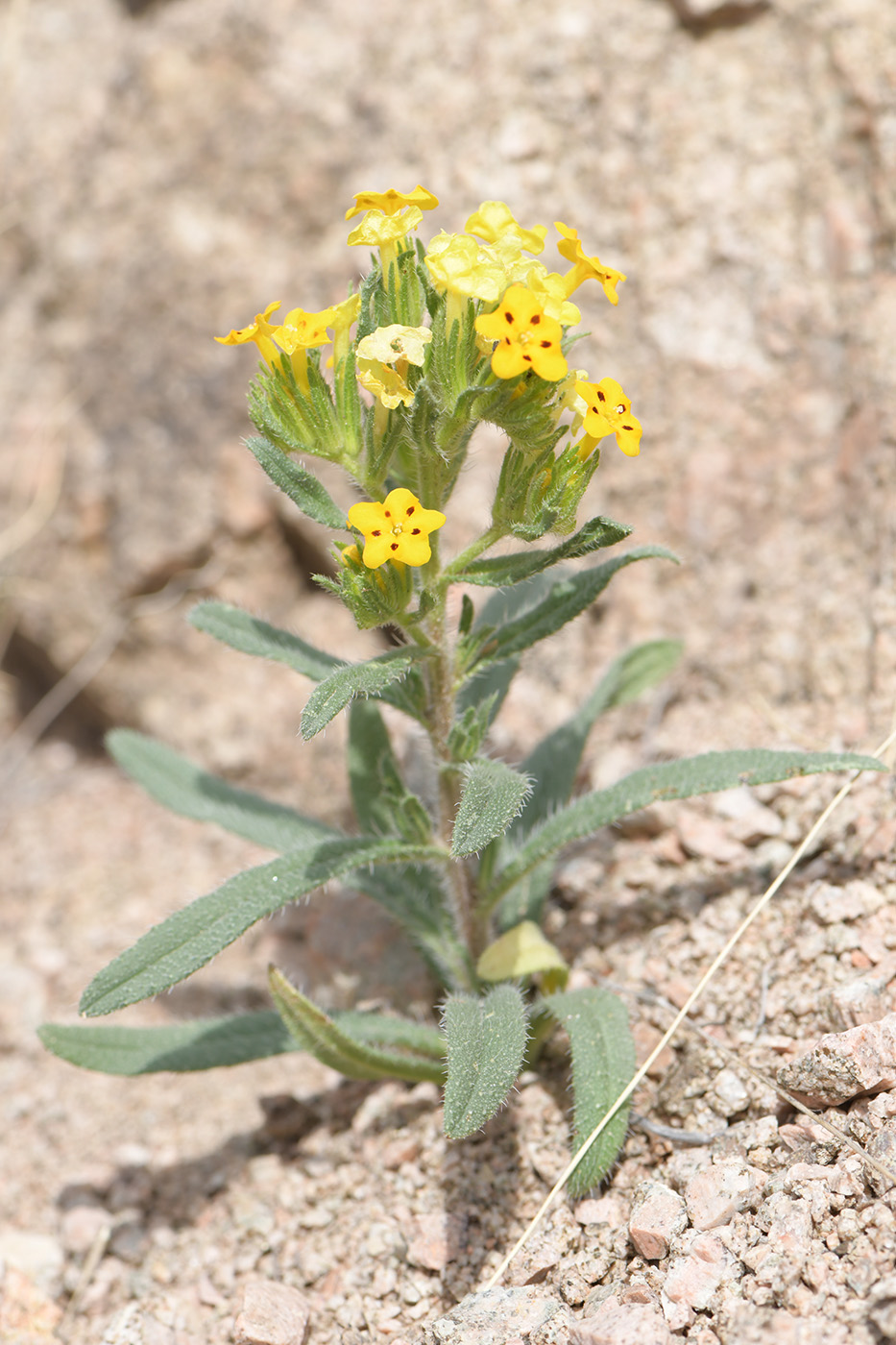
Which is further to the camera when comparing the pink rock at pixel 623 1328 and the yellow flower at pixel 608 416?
the yellow flower at pixel 608 416

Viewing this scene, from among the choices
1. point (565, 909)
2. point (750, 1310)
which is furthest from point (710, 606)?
point (750, 1310)

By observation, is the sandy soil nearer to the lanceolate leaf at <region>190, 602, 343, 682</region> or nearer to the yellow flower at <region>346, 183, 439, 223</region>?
the lanceolate leaf at <region>190, 602, 343, 682</region>

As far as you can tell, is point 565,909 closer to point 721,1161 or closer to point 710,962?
point 710,962

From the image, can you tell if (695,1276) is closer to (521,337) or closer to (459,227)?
(521,337)

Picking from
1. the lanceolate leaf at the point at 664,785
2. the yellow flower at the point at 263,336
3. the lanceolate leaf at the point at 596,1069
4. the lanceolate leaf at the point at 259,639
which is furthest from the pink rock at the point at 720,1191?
the yellow flower at the point at 263,336

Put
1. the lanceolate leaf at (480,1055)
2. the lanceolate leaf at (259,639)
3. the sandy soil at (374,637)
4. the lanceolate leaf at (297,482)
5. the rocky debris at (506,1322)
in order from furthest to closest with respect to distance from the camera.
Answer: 1. the lanceolate leaf at (259,639)
2. the sandy soil at (374,637)
3. the lanceolate leaf at (297,482)
4. the lanceolate leaf at (480,1055)
5. the rocky debris at (506,1322)

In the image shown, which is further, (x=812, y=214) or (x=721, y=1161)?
(x=812, y=214)

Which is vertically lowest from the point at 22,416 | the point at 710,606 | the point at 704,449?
the point at 710,606

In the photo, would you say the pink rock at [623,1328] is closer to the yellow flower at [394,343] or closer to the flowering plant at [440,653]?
the flowering plant at [440,653]
